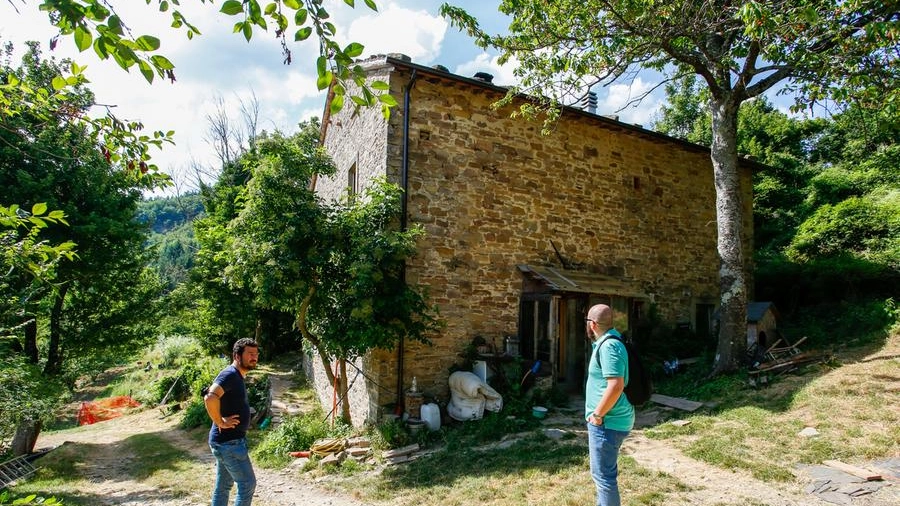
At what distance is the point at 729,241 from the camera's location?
30.9ft

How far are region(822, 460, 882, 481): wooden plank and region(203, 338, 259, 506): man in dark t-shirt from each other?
18.7 ft

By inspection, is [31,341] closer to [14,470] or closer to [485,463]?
[14,470]

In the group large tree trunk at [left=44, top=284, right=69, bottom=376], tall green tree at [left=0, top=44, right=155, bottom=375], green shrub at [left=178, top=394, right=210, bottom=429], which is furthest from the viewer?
green shrub at [left=178, top=394, right=210, bottom=429]

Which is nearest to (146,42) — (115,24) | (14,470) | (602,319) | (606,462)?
(115,24)

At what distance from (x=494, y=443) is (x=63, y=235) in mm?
10712

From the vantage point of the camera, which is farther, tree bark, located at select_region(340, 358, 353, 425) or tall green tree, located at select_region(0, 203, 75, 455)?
tree bark, located at select_region(340, 358, 353, 425)

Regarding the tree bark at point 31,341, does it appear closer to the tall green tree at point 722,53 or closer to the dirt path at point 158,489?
the dirt path at point 158,489

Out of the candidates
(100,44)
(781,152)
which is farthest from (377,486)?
(781,152)

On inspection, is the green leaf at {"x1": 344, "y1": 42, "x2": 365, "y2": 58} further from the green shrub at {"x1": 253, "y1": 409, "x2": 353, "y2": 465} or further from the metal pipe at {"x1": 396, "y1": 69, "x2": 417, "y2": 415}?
the green shrub at {"x1": 253, "y1": 409, "x2": 353, "y2": 465}

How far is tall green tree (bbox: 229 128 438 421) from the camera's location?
7.50m

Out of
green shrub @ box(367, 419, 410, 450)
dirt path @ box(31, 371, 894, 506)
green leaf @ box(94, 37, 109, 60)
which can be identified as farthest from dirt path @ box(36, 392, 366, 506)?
green leaf @ box(94, 37, 109, 60)

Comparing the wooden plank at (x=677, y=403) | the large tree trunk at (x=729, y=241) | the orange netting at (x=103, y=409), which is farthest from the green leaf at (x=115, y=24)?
the orange netting at (x=103, y=409)

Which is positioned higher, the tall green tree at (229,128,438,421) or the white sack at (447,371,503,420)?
the tall green tree at (229,128,438,421)

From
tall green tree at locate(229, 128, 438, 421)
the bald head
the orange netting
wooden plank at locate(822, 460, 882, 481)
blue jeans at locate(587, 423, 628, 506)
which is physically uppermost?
tall green tree at locate(229, 128, 438, 421)
